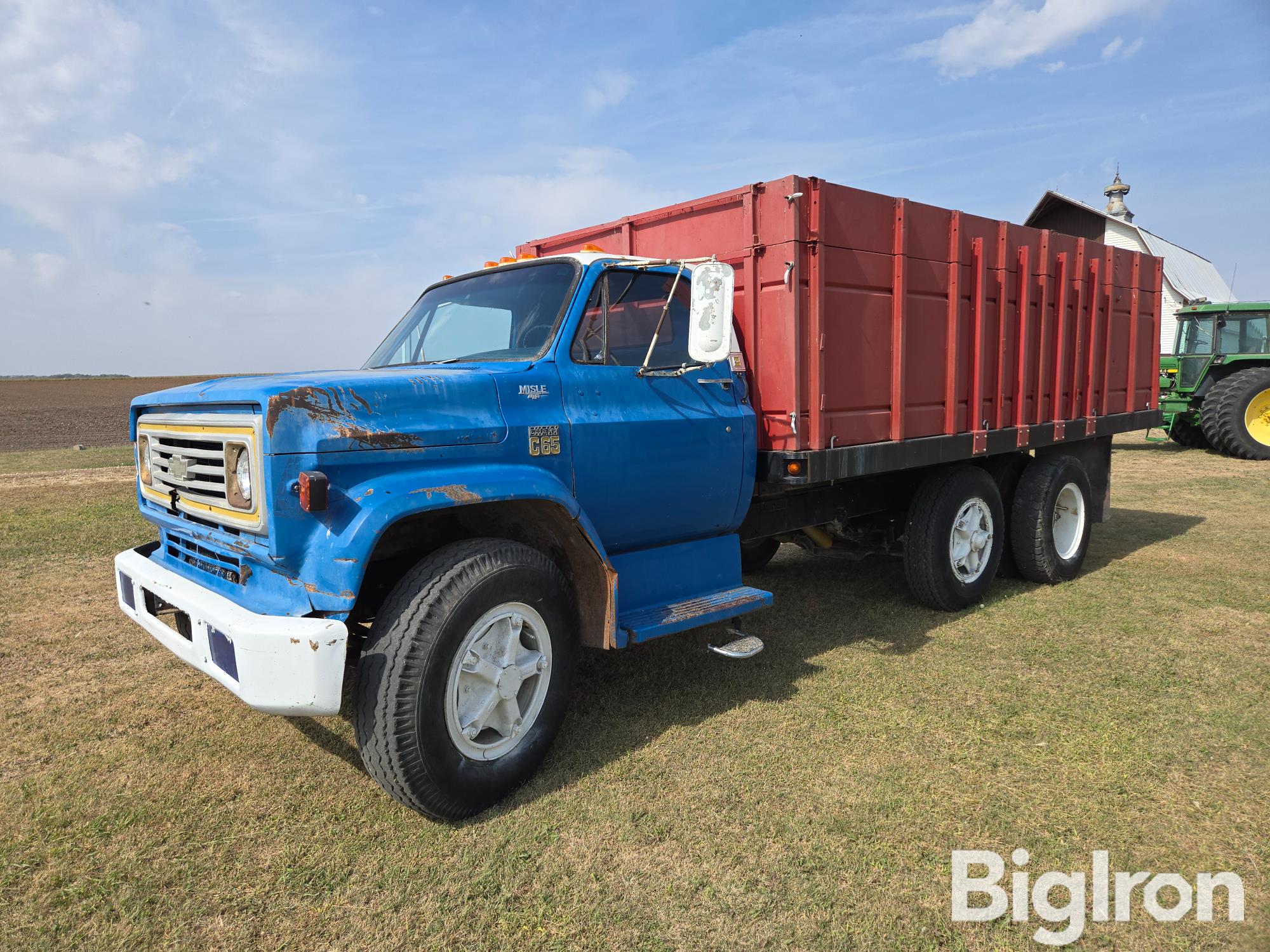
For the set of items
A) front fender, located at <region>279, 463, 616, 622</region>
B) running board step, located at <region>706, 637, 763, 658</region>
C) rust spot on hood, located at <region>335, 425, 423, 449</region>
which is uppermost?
rust spot on hood, located at <region>335, 425, 423, 449</region>

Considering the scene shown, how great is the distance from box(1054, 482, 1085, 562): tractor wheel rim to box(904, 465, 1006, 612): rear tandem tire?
105cm

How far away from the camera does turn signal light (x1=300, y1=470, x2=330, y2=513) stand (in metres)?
2.57

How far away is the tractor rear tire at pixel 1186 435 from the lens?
52.7ft

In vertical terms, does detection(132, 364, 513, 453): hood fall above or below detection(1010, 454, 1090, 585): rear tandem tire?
above

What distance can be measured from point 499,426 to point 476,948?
1758 millimetres

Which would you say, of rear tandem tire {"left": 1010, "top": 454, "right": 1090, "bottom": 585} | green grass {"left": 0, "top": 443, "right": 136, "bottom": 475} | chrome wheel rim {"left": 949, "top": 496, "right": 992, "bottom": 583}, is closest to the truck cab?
chrome wheel rim {"left": 949, "top": 496, "right": 992, "bottom": 583}

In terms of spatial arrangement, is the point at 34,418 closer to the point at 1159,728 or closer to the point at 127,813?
the point at 127,813

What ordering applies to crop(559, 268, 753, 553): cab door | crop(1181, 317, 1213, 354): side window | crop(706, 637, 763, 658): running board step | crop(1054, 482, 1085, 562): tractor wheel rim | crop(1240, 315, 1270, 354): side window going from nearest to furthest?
1. crop(559, 268, 753, 553): cab door
2. crop(706, 637, 763, 658): running board step
3. crop(1054, 482, 1085, 562): tractor wheel rim
4. crop(1240, 315, 1270, 354): side window
5. crop(1181, 317, 1213, 354): side window

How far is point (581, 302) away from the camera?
11.8 feet

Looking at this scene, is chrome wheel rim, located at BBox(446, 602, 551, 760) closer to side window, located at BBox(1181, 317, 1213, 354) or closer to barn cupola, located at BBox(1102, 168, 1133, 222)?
side window, located at BBox(1181, 317, 1213, 354)

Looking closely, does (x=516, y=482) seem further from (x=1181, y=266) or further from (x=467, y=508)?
(x=1181, y=266)

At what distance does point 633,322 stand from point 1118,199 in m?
29.1

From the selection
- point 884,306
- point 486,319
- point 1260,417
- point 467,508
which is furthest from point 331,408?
point 1260,417

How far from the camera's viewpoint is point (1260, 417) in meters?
14.4
